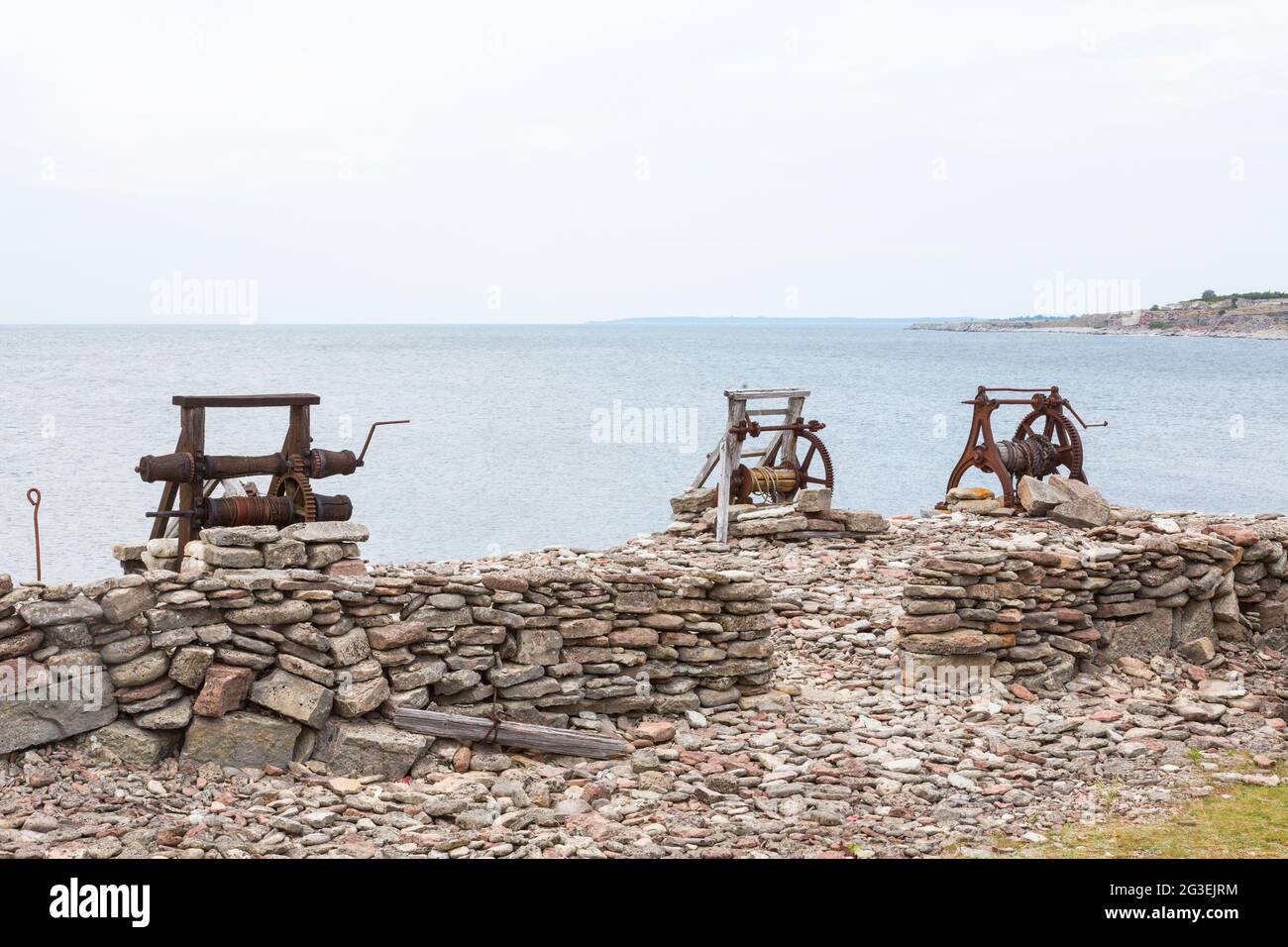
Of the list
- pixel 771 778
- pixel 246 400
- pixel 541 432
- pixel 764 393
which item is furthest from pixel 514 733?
pixel 541 432

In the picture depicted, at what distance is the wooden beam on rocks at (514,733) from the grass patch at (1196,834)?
3.07 meters

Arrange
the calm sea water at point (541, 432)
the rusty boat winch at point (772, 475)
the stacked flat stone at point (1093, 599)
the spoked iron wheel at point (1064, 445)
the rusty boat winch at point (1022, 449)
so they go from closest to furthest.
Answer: the stacked flat stone at point (1093, 599)
the rusty boat winch at point (772, 475)
the rusty boat winch at point (1022, 449)
the spoked iron wheel at point (1064, 445)
the calm sea water at point (541, 432)

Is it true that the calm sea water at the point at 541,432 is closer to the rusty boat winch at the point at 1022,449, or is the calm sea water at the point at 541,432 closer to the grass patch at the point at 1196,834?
the rusty boat winch at the point at 1022,449

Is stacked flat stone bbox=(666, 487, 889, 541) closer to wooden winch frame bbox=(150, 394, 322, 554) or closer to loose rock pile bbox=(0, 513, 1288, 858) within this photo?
loose rock pile bbox=(0, 513, 1288, 858)

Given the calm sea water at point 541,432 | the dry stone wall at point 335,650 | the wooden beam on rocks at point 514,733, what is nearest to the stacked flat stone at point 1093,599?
the dry stone wall at point 335,650

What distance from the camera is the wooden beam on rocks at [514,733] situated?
32.2ft

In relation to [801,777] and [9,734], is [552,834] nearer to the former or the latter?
[801,777]

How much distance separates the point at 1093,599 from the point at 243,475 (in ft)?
26.6

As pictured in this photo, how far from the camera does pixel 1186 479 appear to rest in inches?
1891

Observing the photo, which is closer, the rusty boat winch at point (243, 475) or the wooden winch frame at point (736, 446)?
the rusty boat winch at point (243, 475)

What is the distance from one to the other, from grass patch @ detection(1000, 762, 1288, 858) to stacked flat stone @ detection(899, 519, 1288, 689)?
251 cm

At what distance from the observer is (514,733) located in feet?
32.9

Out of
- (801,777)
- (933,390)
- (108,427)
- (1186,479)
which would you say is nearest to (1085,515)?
(801,777)

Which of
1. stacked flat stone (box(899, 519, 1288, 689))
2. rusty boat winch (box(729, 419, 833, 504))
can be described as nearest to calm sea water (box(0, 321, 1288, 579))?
rusty boat winch (box(729, 419, 833, 504))
